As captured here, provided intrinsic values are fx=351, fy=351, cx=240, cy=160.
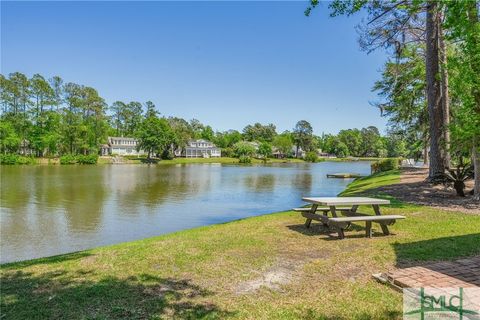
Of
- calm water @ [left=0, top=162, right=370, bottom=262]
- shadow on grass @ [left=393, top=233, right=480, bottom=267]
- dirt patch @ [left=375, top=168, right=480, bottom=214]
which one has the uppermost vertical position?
dirt patch @ [left=375, top=168, right=480, bottom=214]

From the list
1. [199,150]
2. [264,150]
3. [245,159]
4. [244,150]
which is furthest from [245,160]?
[199,150]

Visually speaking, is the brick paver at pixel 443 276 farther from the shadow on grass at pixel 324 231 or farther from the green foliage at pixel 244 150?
the green foliage at pixel 244 150

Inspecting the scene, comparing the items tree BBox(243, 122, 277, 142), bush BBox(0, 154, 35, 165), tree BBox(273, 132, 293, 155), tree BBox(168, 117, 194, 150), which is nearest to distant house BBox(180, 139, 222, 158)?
tree BBox(168, 117, 194, 150)

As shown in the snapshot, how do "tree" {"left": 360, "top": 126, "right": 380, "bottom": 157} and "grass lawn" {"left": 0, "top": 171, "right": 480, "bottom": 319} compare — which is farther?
"tree" {"left": 360, "top": 126, "right": 380, "bottom": 157}

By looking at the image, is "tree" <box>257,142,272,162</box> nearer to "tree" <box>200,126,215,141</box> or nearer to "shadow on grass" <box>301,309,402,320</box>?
"tree" <box>200,126,215,141</box>

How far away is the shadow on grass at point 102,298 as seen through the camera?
4102 millimetres

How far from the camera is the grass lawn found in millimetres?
4191

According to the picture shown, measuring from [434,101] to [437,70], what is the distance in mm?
1438

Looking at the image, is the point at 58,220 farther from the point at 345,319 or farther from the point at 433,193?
the point at 433,193

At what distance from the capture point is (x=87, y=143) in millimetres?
77625

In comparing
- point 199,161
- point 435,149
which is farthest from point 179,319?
point 199,161

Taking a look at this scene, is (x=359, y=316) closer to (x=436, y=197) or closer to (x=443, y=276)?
(x=443, y=276)

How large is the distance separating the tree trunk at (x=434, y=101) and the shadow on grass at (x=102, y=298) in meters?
15.0

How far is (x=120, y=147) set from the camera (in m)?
92.3
